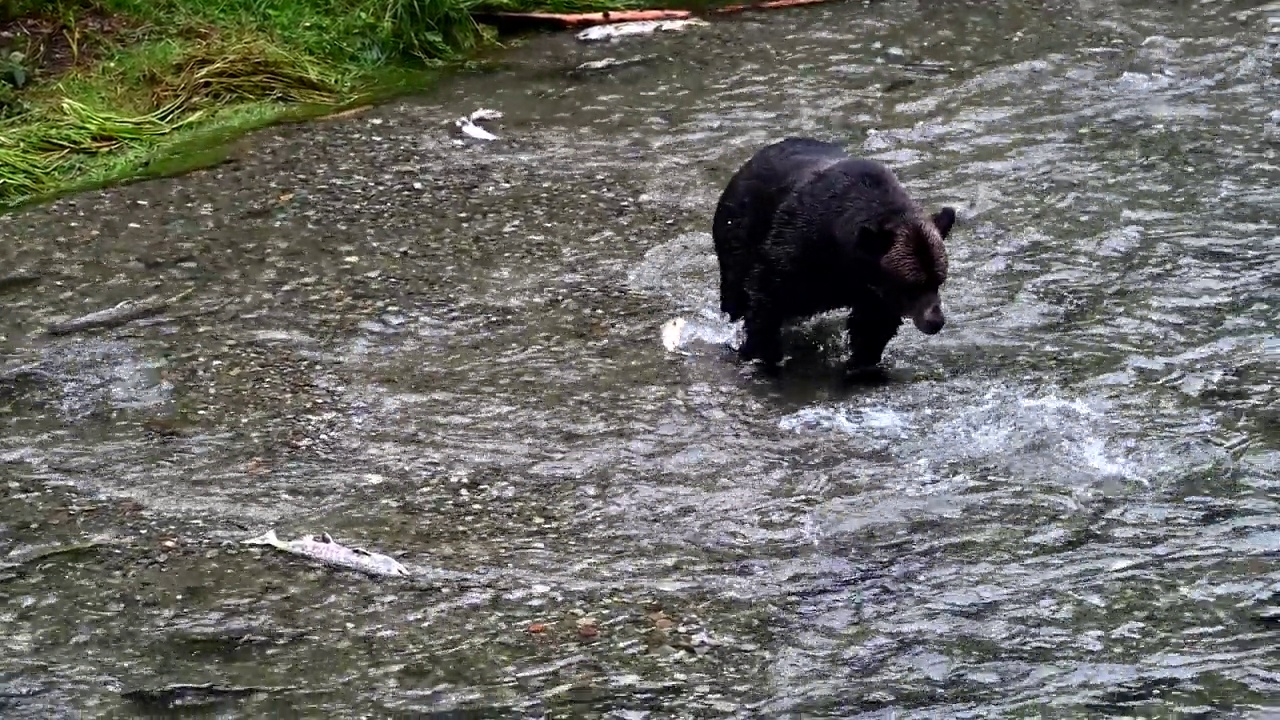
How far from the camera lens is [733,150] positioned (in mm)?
9688

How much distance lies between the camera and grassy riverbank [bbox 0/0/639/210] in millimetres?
10023

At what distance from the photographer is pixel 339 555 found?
18.0 feet

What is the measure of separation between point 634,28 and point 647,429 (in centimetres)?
669

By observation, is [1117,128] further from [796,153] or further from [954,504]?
[954,504]

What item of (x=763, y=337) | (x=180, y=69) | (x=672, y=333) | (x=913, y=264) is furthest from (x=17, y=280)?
(x=913, y=264)

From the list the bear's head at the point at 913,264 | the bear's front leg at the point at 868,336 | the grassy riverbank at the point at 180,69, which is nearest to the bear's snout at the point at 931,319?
the bear's head at the point at 913,264

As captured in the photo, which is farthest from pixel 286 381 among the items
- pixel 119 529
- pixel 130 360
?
pixel 119 529

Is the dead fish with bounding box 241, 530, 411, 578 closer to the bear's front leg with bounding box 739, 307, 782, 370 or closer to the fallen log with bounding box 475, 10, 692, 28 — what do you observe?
the bear's front leg with bounding box 739, 307, 782, 370

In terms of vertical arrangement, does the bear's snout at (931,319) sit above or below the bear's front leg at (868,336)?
above

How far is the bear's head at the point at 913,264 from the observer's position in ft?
20.7

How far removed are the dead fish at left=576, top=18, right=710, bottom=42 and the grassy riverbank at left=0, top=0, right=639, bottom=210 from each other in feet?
1.78

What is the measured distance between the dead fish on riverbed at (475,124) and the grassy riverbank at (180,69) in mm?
1006

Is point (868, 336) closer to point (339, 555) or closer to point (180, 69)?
point (339, 555)

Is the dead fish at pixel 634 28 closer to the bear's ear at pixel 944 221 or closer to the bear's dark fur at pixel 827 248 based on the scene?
the bear's dark fur at pixel 827 248
